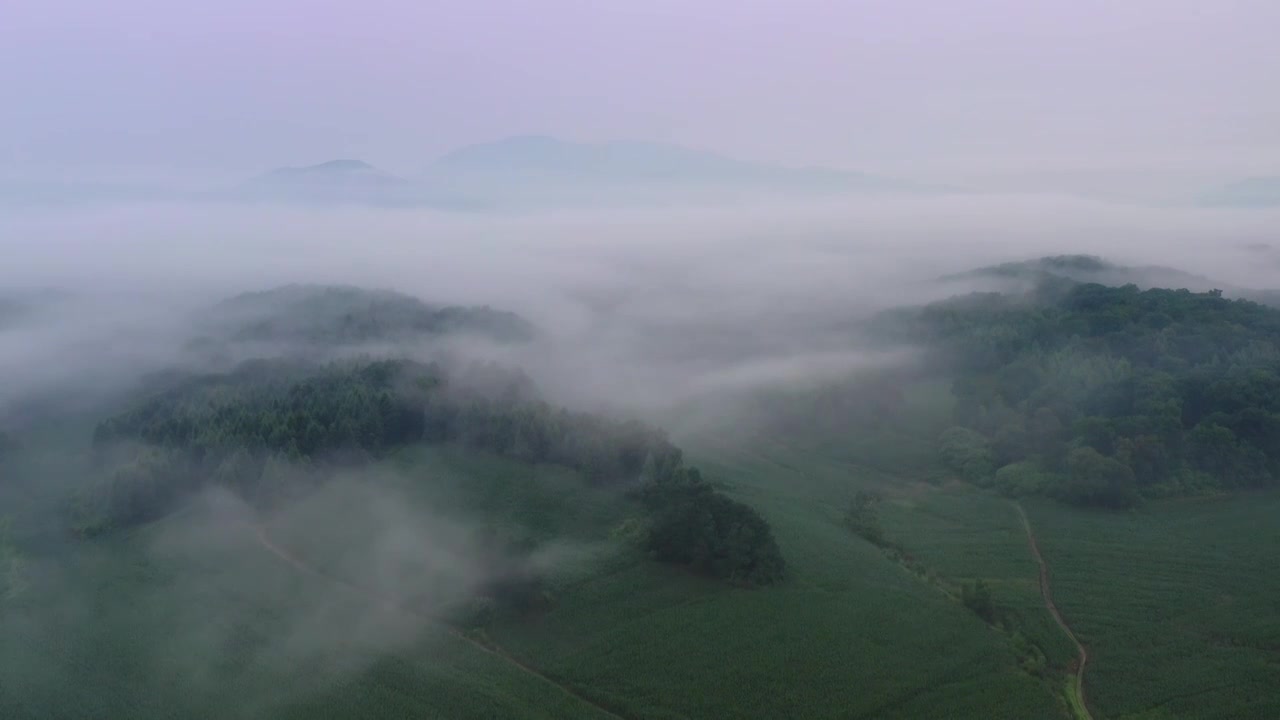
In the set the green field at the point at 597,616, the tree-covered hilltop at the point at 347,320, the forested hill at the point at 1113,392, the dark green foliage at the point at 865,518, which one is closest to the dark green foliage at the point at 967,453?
the forested hill at the point at 1113,392

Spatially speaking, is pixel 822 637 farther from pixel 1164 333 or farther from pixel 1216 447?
pixel 1164 333

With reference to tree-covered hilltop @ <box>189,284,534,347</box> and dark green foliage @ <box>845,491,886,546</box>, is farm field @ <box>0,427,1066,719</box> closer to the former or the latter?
dark green foliage @ <box>845,491,886,546</box>

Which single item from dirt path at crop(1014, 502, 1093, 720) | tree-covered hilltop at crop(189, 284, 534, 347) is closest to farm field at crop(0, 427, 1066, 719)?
dirt path at crop(1014, 502, 1093, 720)

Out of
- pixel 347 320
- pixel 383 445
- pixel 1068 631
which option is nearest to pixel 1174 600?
pixel 1068 631

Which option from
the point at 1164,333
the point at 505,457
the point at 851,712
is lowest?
the point at 851,712

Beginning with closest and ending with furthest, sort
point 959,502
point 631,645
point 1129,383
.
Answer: point 631,645
point 959,502
point 1129,383

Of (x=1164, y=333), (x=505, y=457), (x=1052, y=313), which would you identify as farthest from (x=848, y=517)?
(x=1052, y=313)

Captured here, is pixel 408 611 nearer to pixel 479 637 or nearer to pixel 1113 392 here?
pixel 479 637
